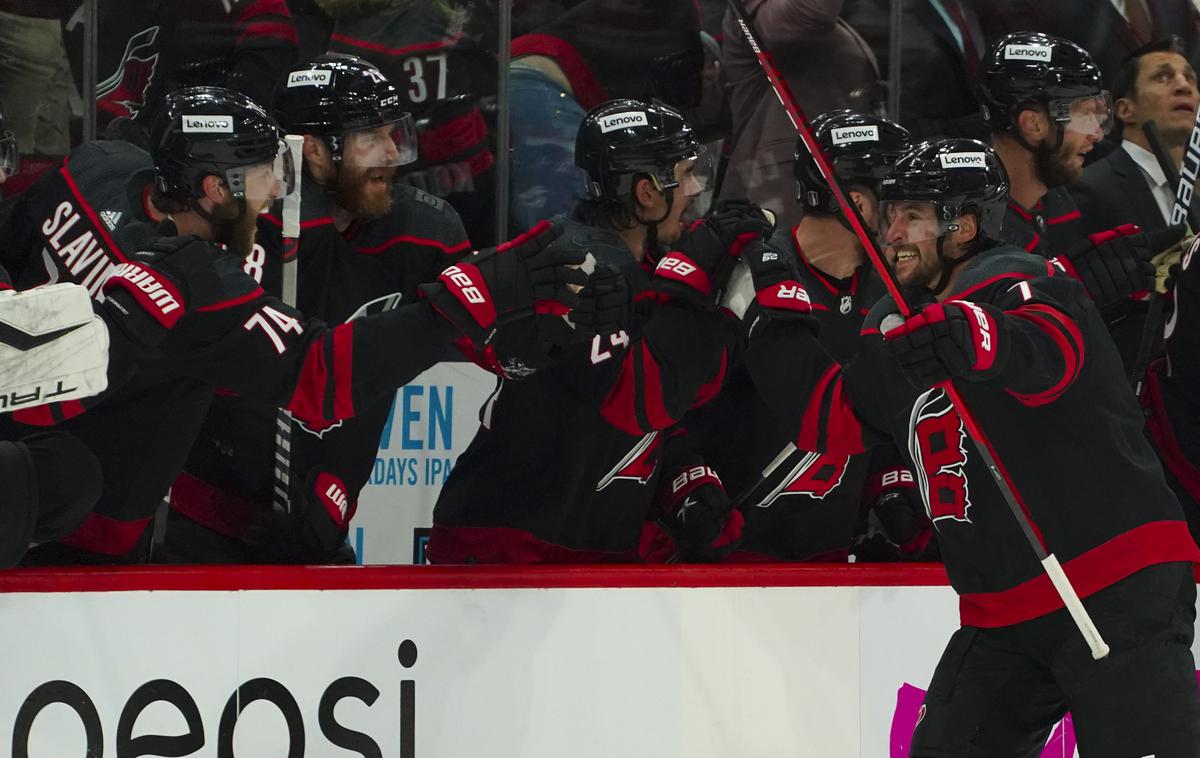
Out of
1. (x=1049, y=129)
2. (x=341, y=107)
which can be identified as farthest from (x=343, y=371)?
(x=1049, y=129)

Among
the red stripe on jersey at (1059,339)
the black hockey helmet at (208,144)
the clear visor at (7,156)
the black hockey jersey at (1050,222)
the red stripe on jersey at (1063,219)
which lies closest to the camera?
the red stripe on jersey at (1059,339)

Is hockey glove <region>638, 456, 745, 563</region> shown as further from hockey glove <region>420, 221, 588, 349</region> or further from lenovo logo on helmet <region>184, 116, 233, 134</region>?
lenovo logo on helmet <region>184, 116, 233, 134</region>

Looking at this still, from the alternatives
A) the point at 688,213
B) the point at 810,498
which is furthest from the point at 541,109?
the point at 810,498

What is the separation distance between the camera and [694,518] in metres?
3.55

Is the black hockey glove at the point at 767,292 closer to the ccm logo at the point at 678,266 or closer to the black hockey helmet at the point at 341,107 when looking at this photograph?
the ccm logo at the point at 678,266

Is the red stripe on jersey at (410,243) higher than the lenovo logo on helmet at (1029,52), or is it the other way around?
the lenovo logo on helmet at (1029,52)

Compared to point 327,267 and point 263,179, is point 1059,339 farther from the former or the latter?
point 327,267

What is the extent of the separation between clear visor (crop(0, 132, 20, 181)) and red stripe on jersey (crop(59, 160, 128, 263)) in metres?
0.12

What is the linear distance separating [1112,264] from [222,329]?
179 centimetres

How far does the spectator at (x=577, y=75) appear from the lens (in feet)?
14.5

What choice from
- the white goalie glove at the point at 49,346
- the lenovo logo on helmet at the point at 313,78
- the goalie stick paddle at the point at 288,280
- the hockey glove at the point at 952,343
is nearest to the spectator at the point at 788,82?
the lenovo logo on helmet at the point at 313,78

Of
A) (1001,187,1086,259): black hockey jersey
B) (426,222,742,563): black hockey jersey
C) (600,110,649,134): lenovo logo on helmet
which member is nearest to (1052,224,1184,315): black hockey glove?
(1001,187,1086,259): black hockey jersey

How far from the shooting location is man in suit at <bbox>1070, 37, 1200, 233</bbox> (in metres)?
4.48

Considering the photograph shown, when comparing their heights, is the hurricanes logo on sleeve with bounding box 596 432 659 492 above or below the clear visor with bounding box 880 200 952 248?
below
